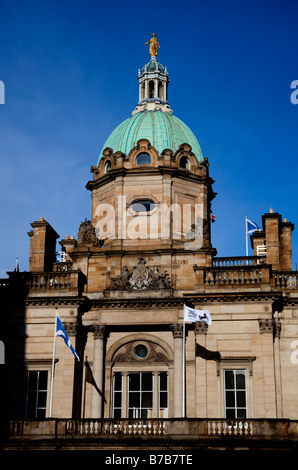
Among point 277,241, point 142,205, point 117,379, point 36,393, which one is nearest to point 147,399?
point 117,379

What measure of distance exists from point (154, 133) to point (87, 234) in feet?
27.4

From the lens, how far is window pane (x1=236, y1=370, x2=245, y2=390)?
3884cm

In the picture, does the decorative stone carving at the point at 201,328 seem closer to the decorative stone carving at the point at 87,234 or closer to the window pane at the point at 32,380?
the decorative stone carving at the point at 87,234

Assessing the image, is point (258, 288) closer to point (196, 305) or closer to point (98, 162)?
point (196, 305)

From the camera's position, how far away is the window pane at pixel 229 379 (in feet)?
128

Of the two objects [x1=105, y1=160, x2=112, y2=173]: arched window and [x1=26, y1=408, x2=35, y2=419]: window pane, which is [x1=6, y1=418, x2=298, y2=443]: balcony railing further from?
[x1=105, y1=160, x2=112, y2=173]: arched window

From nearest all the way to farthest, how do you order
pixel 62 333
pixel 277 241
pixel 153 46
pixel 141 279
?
pixel 62 333 < pixel 141 279 < pixel 277 241 < pixel 153 46

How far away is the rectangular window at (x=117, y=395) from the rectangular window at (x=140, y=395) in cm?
49

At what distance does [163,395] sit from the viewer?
4000 centimetres

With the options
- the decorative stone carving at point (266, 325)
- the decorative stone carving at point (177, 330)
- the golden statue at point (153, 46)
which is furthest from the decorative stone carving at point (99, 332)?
the golden statue at point (153, 46)

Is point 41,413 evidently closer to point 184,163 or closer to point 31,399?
point 31,399

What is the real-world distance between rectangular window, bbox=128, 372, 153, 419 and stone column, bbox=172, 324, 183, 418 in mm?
1882

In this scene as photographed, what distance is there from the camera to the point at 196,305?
132 feet

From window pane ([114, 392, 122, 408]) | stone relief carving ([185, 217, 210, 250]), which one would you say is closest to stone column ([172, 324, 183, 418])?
window pane ([114, 392, 122, 408])
